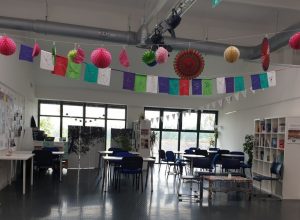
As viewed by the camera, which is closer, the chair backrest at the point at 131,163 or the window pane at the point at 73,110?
the chair backrest at the point at 131,163

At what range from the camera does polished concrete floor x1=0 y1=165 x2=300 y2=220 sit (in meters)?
5.53

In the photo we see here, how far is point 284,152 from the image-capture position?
7766 mm

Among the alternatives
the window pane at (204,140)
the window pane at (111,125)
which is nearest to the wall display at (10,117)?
the window pane at (111,125)

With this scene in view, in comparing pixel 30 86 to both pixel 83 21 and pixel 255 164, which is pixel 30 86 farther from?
pixel 255 164

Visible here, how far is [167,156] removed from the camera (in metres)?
10.5

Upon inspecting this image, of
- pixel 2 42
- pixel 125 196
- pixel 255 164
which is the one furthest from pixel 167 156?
pixel 2 42

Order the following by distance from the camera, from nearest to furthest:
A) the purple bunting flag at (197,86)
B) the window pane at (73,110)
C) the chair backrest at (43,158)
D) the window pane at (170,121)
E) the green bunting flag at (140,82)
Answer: the green bunting flag at (140,82)
the purple bunting flag at (197,86)
the chair backrest at (43,158)
the window pane at (73,110)
the window pane at (170,121)

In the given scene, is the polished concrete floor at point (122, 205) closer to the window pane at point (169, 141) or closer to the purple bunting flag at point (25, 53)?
the purple bunting flag at point (25, 53)

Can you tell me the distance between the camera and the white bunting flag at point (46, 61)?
5617 millimetres

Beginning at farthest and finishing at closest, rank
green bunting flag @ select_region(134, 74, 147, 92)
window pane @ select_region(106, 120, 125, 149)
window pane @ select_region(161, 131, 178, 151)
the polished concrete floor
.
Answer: window pane @ select_region(161, 131, 178, 151) → window pane @ select_region(106, 120, 125, 149) → green bunting flag @ select_region(134, 74, 147, 92) → the polished concrete floor

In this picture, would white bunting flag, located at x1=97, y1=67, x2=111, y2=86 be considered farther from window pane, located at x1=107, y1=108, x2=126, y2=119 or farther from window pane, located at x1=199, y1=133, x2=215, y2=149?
window pane, located at x1=199, y1=133, x2=215, y2=149

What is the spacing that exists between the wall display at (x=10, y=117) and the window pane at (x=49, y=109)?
134 inches

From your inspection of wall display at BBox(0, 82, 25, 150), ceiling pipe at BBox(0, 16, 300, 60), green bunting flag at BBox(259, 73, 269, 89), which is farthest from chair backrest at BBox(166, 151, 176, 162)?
wall display at BBox(0, 82, 25, 150)

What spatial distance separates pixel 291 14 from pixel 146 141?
6273 mm
